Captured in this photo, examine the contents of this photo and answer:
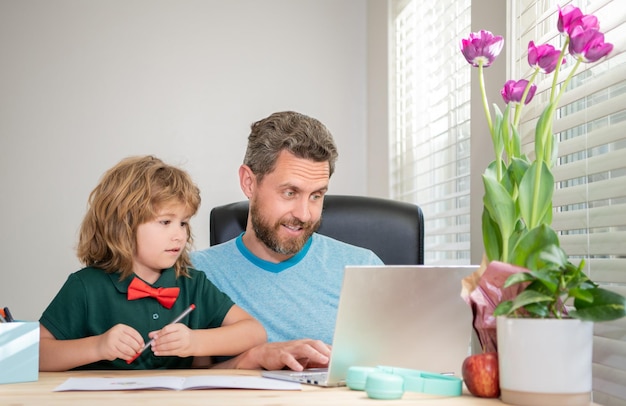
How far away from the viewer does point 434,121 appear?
2.90 meters

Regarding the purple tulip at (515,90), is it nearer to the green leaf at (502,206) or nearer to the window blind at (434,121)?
the green leaf at (502,206)

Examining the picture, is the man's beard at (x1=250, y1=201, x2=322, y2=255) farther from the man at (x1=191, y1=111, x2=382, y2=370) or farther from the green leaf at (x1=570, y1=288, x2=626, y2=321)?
the green leaf at (x1=570, y1=288, x2=626, y2=321)

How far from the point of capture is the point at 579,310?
1.06 m

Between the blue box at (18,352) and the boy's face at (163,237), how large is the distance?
52 centimetres

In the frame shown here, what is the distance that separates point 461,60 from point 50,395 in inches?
73.4

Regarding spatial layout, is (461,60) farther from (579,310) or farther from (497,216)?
(579,310)

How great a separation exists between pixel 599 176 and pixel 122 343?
3.30ft

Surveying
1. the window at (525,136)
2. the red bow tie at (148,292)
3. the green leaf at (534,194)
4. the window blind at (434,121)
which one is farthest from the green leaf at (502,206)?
the window blind at (434,121)

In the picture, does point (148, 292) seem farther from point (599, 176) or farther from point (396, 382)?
point (599, 176)

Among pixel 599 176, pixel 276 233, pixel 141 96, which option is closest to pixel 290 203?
pixel 276 233

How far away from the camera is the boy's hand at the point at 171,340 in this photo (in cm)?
157

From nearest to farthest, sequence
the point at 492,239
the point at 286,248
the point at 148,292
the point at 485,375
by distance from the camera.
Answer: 1. the point at 485,375
2. the point at 492,239
3. the point at 148,292
4. the point at 286,248

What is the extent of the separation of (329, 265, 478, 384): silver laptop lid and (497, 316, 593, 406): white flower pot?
0.68ft

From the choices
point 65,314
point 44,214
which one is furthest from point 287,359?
point 44,214
